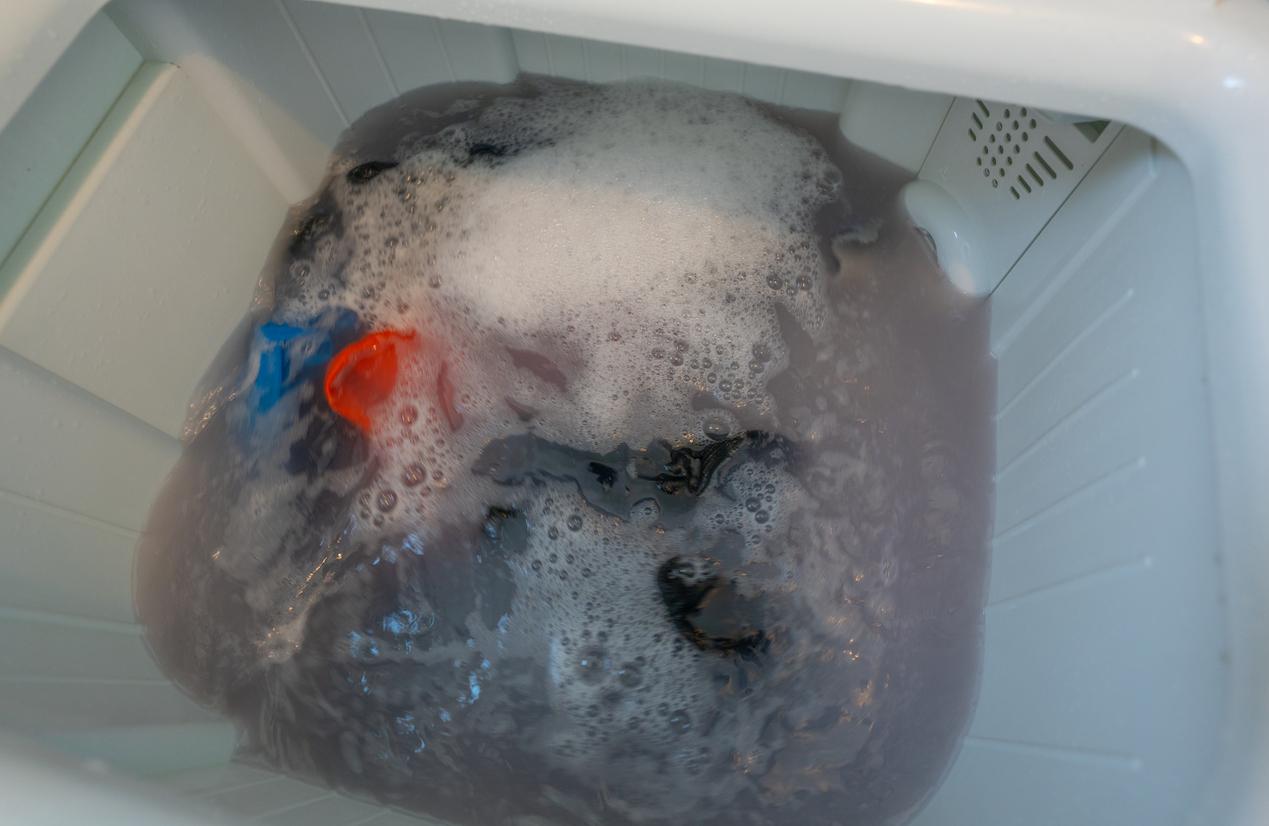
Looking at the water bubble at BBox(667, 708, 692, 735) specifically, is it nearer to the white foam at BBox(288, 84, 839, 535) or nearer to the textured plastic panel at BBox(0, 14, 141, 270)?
the white foam at BBox(288, 84, 839, 535)

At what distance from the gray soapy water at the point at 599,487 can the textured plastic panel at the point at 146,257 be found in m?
0.07

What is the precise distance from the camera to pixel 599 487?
36.9 inches

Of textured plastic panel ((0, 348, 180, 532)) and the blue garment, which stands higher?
the blue garment

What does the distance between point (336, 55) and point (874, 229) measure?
702 mm

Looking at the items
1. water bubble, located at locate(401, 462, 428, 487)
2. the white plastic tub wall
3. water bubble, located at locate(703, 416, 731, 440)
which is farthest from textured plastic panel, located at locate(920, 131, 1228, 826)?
water bubble, located at locate(401, 462, 428, 487)

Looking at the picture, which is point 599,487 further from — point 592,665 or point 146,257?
point 146,257

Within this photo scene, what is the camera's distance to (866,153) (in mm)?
1010

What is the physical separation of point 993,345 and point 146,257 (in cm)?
92

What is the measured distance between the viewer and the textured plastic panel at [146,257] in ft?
2.31

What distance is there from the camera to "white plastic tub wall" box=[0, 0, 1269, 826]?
0.52 m

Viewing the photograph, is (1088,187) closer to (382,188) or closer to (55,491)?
(382,188)

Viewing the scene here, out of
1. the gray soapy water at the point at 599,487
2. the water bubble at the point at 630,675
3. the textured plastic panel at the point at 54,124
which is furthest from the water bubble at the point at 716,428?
the textured plastic panel at the point at 54,124

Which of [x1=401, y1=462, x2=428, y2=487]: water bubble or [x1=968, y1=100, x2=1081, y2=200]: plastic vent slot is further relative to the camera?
[x1=401, y1=462, x2=428, y2=487]: water bubble

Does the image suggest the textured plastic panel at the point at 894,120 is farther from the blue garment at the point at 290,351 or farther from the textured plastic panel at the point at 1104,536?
the blue garment at the point at 290,351
